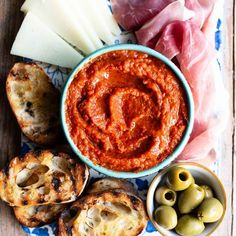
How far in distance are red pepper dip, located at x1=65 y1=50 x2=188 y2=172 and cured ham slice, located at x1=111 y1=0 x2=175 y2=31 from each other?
1.28ft

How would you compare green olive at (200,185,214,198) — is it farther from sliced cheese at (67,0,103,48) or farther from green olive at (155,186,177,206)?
sliced cheese at (67,0,103,48)

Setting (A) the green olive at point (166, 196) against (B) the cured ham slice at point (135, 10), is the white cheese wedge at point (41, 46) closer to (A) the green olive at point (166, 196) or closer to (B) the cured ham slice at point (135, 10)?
(B) the cured ham slice at point (135, 10)

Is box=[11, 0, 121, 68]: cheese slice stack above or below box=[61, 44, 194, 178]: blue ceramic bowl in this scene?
above

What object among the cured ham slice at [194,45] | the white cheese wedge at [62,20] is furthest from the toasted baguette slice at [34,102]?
the cured ham slice at [194,45]

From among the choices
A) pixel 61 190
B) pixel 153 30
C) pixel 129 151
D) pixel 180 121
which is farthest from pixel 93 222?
pixel 153 30

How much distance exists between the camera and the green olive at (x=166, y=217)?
9.63 ft

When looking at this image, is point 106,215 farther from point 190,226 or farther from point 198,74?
point 198,74

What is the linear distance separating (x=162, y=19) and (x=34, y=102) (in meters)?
0.92

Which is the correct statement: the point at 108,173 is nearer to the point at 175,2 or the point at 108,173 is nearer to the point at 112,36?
the point at 112,36

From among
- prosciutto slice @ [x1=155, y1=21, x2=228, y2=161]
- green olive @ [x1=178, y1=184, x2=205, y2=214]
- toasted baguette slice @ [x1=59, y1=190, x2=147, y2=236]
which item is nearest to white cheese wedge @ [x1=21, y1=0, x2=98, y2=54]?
prosciutto slice @ [x1=155, y1=21, x2=228, y2=161]

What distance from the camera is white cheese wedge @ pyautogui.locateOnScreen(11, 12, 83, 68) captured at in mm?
3158

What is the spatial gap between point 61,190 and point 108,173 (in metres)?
0.31

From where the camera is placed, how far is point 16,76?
10.4 feet

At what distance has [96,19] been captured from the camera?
322cm
